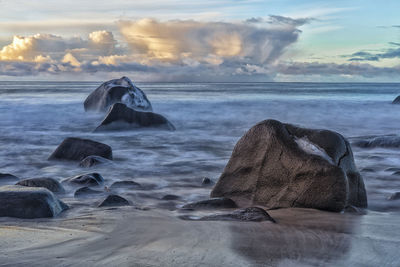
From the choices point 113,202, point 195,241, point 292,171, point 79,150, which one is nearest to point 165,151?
point 79,150

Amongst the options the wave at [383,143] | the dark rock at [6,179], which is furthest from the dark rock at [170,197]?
the wave at [383,143]

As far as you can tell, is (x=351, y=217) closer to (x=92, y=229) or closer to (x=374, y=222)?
(x=374, y=222)

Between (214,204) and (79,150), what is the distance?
350 centimetres

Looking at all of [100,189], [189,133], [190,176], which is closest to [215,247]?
[100,189]

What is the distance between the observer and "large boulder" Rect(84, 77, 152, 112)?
14.6 m

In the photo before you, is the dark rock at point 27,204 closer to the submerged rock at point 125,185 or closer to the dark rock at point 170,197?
the dark rock at point 170,197

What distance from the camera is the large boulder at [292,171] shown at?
3.83 metres

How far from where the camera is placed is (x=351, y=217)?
140 inches

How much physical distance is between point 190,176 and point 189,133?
5.31 m

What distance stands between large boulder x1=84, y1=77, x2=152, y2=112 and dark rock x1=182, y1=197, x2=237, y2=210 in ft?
34.8

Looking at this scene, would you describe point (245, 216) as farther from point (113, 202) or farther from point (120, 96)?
point (120, 96)

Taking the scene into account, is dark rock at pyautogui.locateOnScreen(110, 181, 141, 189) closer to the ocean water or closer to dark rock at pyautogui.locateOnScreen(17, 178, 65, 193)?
the ocean water

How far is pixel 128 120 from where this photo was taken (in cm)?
1113

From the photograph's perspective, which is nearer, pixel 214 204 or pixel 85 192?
pixel 214 204
